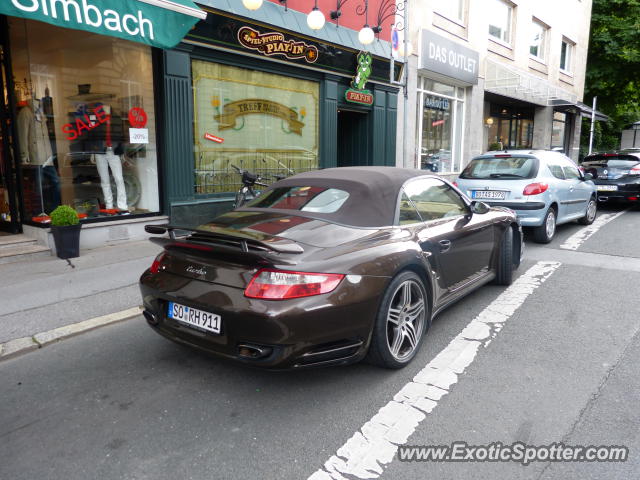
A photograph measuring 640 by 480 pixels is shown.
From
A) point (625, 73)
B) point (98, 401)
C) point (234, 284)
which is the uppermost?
point (625, 73)

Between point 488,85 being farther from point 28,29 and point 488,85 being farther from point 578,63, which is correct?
point 28,29

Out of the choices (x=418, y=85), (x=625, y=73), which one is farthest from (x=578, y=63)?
(x=418, y=85)

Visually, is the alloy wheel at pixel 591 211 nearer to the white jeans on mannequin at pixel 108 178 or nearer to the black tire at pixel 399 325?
the black tire at pixel 399 325

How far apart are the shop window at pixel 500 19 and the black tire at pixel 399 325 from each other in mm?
16195

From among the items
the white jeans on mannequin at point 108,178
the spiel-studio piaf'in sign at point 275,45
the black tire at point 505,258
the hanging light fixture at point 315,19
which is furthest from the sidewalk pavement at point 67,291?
the hanging light fixture at point 315,19

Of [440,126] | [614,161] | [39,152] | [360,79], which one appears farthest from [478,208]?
[440,126]

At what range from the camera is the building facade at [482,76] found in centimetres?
1406

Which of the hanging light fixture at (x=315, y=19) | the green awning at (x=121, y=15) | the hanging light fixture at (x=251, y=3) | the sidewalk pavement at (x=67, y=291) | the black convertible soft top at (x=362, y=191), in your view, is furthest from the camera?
the hanging light fixture at (x=315, y=19)

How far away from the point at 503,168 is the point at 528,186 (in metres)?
0.61

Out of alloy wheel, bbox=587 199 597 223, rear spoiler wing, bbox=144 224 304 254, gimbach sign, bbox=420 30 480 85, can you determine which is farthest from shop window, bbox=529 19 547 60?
rear spoiler wing, bbox=144 224 304 254

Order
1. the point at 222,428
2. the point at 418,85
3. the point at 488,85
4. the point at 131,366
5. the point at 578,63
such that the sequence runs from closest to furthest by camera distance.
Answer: the point at 222,428 → the point at 131,366 → the point at 418,85 → the point at 488,85 → the point at 578,63

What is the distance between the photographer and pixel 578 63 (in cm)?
2509

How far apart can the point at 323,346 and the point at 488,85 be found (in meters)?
16.5

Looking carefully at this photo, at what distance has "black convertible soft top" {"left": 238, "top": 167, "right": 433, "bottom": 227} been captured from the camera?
360 centimetres
